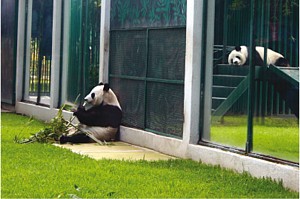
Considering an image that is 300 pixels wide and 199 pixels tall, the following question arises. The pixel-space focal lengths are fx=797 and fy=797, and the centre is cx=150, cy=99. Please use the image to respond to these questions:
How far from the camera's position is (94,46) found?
1261 centimetres

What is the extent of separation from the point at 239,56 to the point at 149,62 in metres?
2.46

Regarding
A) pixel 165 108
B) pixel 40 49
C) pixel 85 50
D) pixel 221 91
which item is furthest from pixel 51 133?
pixel 40 49

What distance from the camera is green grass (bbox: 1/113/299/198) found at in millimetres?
6699

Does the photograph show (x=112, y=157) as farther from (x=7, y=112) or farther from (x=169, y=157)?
(x=7, y=112)

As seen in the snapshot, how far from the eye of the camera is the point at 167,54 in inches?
398

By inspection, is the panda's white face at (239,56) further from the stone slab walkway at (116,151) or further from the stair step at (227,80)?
the stone slab walkway at (116,151)

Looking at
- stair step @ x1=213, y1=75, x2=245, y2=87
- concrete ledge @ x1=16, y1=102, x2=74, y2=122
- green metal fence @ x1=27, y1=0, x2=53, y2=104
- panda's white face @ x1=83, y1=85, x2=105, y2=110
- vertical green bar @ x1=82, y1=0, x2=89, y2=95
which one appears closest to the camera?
stair step @ x1=213, y1=75, x2=245, y2=87

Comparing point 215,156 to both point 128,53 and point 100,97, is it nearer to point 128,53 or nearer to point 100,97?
point 100,97

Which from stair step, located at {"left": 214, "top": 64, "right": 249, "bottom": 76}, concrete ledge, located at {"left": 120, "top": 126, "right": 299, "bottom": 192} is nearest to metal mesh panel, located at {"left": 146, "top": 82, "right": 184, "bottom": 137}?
concrete ledge, located at {"left": 120, "top": 126, "right": 299, "bottom": 192}

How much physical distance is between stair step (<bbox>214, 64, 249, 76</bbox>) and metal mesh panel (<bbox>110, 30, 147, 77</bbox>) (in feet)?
6.83

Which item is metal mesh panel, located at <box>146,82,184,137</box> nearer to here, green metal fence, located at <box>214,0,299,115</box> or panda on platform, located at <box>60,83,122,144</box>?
panda on platform, located at <box>60,83,122,144</box>

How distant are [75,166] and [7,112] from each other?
8.53 m

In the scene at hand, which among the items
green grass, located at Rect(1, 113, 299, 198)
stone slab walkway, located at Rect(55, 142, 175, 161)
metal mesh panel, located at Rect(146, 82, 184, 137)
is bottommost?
green grass, located at Rect(1, 113, 299, 198)

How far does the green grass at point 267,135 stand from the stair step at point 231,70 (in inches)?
18.7
